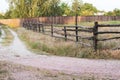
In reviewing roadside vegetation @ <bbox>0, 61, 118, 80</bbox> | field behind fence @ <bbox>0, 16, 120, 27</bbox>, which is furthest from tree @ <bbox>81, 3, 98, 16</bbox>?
roadside vegetation @ <bbox>0, 61, 118, 80</bbox>

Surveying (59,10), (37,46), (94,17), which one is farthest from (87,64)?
(59,10)

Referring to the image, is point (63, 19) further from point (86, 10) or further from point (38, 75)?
point (38, 75)

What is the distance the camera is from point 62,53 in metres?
18.2

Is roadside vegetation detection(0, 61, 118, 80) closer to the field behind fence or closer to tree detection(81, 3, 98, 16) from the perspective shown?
the field behind fence

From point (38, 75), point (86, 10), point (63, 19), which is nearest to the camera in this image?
point (38, 75)

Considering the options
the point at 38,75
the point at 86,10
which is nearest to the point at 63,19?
the point at 86,10

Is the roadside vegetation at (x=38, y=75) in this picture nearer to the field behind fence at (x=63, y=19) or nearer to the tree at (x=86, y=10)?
the field behind fence at (x=63, y=19)

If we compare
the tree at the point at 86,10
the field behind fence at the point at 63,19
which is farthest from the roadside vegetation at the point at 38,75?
the tree at the point at 86,10

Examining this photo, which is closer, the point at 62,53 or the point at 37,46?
the point at 62,53

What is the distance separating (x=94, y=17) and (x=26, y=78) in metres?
69.1

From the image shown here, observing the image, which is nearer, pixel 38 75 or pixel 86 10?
pixel 38 75

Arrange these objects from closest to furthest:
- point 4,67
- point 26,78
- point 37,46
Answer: point 26,78, point 4,67, point 37,46

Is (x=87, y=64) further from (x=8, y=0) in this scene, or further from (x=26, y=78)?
(x=8, y=0)

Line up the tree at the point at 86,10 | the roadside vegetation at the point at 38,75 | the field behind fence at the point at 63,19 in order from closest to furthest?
the roadside vegetation at the point at 38,75
the field behind fence at the point at 63,19
the tree at the point at 86,10
